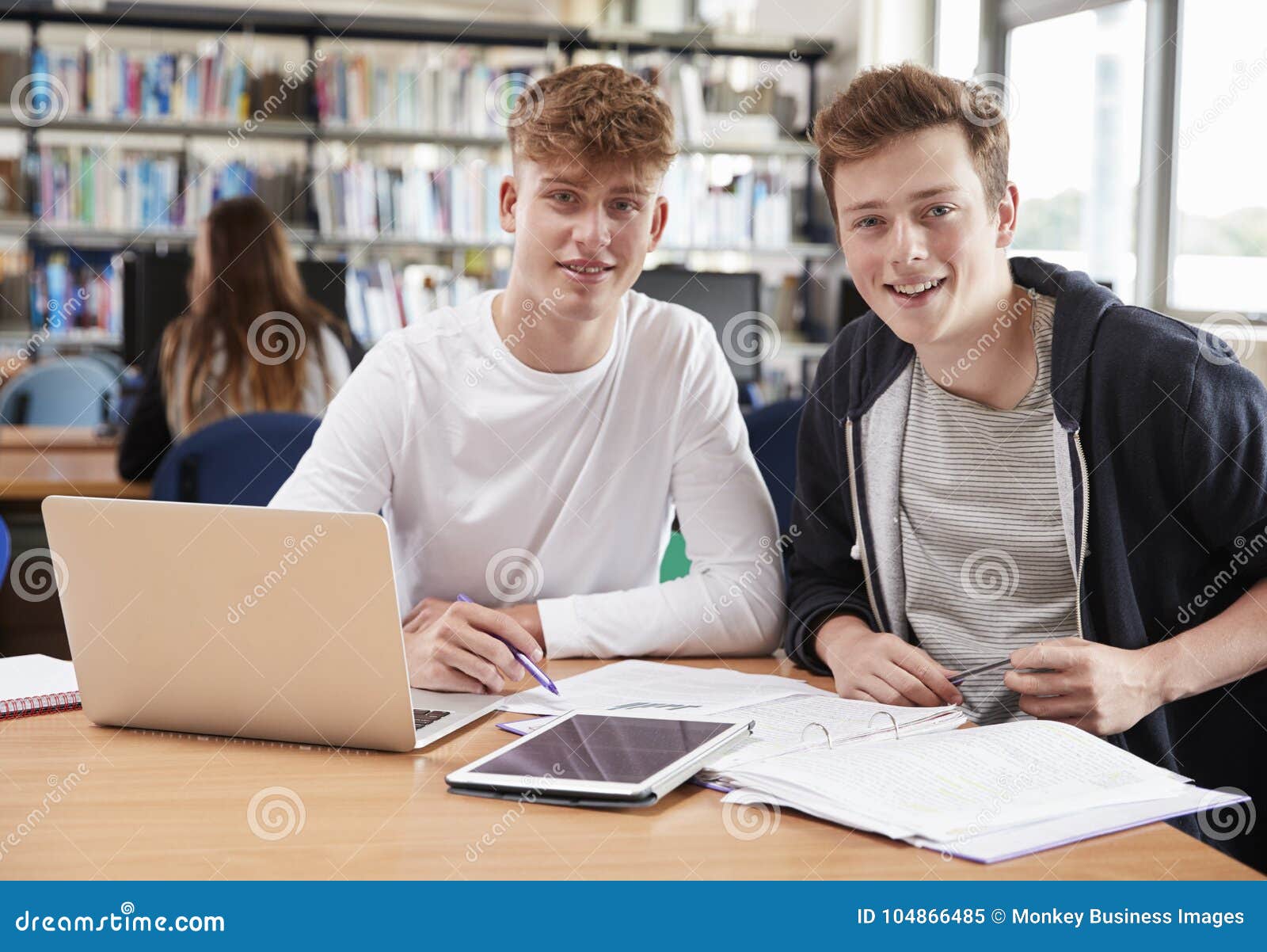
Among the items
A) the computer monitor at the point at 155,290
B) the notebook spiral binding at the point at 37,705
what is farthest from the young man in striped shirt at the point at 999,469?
the computer monitor at the point at 155,290

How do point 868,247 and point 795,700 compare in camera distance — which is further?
point 868,247

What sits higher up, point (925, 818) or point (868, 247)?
point (868, 247)

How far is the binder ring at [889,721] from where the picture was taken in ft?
3.71

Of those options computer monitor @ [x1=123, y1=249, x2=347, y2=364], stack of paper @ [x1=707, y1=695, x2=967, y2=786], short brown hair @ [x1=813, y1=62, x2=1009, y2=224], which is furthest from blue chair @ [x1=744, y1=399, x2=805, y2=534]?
computer monitor @ [x1=123, y1=249, x2=347, y2=364]

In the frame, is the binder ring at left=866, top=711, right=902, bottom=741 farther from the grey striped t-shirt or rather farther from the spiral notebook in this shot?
the spiral notebook

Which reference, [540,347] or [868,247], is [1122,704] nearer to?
[868,247]

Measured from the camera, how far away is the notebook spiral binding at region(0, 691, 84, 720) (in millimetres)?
1257

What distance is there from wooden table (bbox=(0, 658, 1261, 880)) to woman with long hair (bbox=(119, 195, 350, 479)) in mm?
2112

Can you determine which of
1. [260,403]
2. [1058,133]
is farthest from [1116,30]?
[260,403]

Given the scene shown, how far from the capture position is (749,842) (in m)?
0.90

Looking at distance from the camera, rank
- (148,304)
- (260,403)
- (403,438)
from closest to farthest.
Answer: (403,438) → (260,403) → (148,304)

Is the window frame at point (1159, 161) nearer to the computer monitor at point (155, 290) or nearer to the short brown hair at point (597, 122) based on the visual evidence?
the computer monitor at point (155, 290)

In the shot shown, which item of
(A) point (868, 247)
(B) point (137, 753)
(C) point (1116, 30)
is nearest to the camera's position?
(B) point (137, 753)
